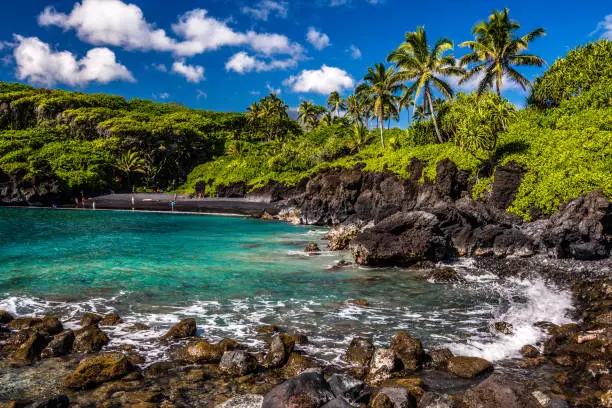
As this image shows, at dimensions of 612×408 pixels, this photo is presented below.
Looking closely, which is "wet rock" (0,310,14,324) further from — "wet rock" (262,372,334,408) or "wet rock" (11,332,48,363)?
"wet rock" (262,372,334,408)

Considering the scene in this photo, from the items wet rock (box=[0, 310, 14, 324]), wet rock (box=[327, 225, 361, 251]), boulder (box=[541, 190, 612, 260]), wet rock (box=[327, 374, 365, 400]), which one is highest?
boulder (box=[541, 190, 612, 260])

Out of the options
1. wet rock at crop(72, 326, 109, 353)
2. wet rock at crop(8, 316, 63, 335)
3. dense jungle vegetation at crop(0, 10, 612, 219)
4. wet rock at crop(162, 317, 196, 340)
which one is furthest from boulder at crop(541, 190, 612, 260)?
wet rock at crop(8, 316, 63, 335)

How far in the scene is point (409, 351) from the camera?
32.2 ft

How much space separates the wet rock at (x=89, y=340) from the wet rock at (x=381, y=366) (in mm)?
7185

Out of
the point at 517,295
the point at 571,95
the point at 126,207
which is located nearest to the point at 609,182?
the point at 517,295

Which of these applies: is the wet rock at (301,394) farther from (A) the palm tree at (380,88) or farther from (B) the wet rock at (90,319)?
(A) the palm tree at (380,88)

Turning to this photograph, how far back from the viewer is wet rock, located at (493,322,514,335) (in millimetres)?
11626

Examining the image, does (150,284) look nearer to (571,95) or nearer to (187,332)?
(187,332)

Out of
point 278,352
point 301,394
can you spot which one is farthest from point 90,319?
point 301,394

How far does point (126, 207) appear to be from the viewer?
70312 mm

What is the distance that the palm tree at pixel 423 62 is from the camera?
43.7m

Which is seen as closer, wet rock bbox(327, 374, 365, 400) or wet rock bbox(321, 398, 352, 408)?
wet rock bbox(321, 398, 352, 408)

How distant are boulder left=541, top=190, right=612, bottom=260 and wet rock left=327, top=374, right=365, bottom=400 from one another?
706 inches

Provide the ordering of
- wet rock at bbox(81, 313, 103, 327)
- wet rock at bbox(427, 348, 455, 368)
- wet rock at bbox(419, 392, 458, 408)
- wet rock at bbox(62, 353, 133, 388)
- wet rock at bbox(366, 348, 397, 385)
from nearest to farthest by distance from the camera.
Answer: wet rock at bbox(419, 392, 458, 408)
wet rock at bbox(62, 353, 133, 388)
wet rock at bbox(366, 348, 397, 385)
wet rock at bbox(427, 348, 455, 368)
wet rock at bbox(81, 313, 103, 327)
